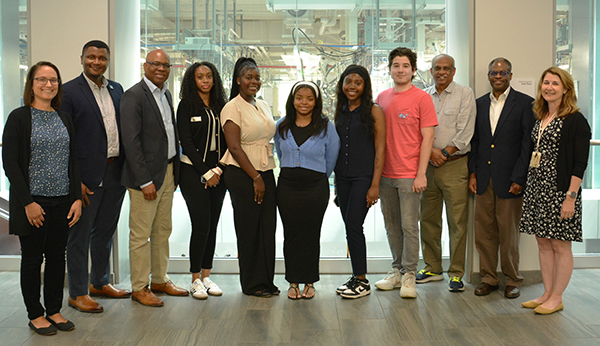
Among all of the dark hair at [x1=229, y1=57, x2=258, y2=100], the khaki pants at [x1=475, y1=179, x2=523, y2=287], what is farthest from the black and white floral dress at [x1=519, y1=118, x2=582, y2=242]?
the dark hair at [x1=229, y1=57, x2=258, y2=100]

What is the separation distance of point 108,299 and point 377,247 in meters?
2.41

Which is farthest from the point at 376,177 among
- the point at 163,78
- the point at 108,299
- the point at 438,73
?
the point at 108,299

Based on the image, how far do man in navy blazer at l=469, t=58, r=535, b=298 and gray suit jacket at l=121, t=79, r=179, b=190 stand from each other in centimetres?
248

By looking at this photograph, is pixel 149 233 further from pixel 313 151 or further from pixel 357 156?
pixel 357 156

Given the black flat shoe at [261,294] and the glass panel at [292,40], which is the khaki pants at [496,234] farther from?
the black flat shoe at [261,294]

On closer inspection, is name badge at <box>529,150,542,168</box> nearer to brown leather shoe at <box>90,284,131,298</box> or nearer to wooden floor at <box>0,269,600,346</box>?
wooden floor at <box>0,269,600,346</box>

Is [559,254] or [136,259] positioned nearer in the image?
[559,254]

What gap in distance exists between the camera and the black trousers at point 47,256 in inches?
130

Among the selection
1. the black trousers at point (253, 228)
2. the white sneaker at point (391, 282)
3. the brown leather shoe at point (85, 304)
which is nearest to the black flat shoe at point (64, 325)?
the brown leather shoe at point (85, 304)

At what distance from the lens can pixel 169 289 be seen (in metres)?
4.25

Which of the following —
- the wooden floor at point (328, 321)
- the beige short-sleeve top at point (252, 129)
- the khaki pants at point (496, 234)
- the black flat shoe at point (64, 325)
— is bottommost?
the wooden floor at point (328, 321)

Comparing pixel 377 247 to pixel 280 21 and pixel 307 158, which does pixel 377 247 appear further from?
pixel 280 21

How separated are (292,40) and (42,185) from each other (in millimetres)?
2700

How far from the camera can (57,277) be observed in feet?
11.4
